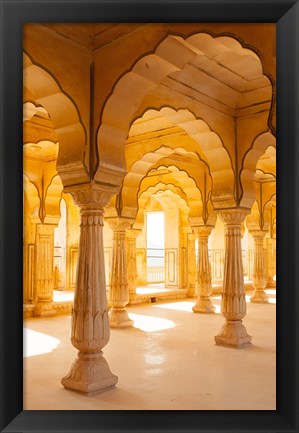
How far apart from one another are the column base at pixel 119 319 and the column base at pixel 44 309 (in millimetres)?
2575

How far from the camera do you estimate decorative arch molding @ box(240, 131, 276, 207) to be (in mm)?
7636

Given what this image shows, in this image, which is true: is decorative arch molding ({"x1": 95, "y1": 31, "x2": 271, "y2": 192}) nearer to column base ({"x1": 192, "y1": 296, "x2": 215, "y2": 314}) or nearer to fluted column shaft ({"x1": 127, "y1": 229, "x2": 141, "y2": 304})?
column base ({"x1": 192, "y1": 296, "x2": 215, "y2": 314})

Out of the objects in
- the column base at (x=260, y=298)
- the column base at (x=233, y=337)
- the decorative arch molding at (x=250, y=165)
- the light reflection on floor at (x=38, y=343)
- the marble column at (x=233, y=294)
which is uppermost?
the decorative arch molding at (x=250, y=165)

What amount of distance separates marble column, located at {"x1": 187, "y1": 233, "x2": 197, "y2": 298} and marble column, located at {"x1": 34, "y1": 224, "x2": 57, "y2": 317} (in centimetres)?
577

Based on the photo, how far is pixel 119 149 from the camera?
5.38 m

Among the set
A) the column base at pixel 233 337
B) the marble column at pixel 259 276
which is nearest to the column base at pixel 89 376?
the column base at pixel 233 337

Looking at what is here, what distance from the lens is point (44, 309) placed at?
11.5 meters

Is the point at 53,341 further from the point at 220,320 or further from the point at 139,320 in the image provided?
the point at 220,320

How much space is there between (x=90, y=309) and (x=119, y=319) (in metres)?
4.71

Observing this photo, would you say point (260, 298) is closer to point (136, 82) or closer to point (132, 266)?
point (132, 266)

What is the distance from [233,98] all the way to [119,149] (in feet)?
10.4

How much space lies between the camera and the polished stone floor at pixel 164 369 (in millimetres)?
4785

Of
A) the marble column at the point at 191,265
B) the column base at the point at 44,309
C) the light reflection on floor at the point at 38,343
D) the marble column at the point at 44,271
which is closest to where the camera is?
the light reflection on floor at the point at 38,343

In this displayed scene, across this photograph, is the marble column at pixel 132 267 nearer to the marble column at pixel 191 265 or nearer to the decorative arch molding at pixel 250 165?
the marble column at pixel 191 265
